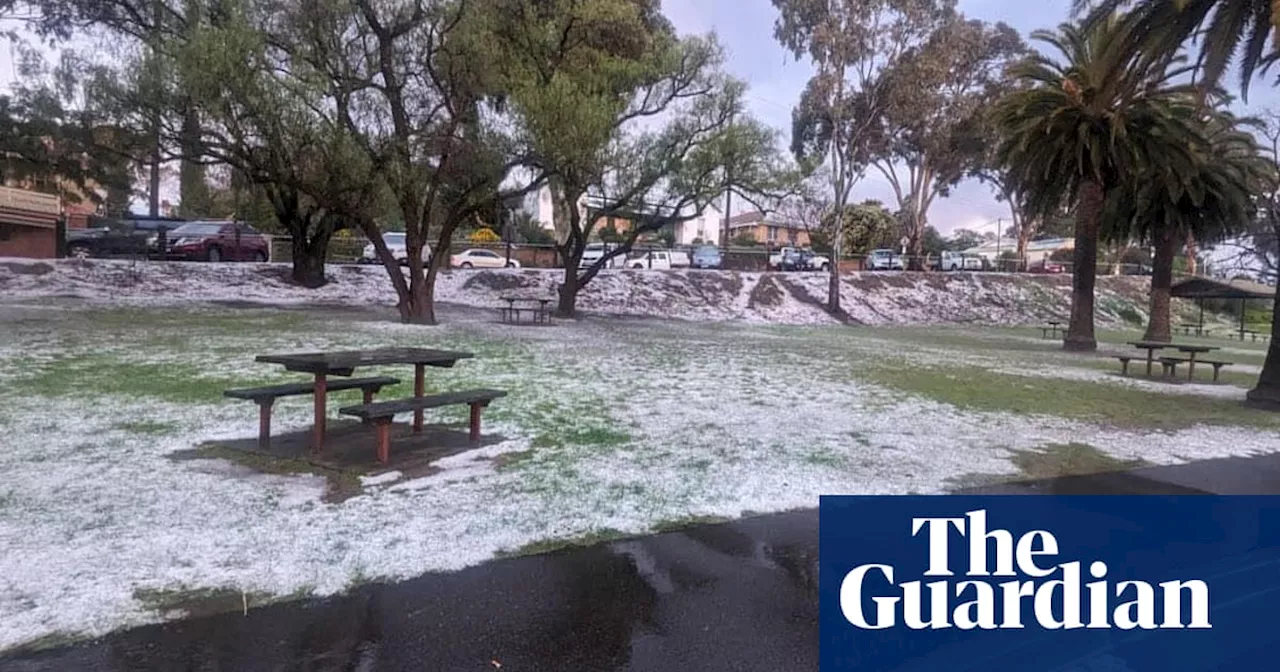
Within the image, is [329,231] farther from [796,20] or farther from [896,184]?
[896,184]

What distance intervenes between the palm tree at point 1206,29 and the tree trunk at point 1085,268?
9080 mm

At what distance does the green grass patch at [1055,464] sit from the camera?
281 inches

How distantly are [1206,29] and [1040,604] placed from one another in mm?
11956

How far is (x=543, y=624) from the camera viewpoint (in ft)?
13.3

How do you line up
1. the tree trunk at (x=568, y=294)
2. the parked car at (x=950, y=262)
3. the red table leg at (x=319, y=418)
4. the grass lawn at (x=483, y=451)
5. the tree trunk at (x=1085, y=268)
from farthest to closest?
the parked car at (x=950, y=262) → the tree trunk at (x=568, y=294) → the tree trunk at (x=1085, y=268) → the red table leg at (x=319, y=418) → the grass lawn at (x=483, y=451)

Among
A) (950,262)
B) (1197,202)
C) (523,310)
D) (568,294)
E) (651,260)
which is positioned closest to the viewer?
(1197,202)

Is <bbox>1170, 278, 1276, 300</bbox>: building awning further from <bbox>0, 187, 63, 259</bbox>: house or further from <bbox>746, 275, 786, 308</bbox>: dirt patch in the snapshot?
<bbox>0, 187, 63, 259</bbox>: house

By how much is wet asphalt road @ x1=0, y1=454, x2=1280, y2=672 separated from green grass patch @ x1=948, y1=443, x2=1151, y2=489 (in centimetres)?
256

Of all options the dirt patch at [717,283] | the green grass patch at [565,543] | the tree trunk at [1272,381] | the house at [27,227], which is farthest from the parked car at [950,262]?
the green grass patch at [565,543]

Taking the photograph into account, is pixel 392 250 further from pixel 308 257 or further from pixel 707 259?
pixel 707 259

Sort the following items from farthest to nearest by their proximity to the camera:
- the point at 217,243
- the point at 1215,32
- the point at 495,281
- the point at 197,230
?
1. the point at 495,281
2. the point at 197,230
3. the point at 217,243
4. the point at 1215,32

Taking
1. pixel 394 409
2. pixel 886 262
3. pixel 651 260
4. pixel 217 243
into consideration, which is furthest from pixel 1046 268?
pixel 394 409

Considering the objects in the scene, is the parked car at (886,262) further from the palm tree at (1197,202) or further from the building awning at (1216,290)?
the palm tree at (1197,202)

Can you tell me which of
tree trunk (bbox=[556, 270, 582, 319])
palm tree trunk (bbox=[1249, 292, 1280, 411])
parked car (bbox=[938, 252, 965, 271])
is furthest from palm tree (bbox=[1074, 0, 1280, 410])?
parked car (bbox=[938, 252, 965, 271])
